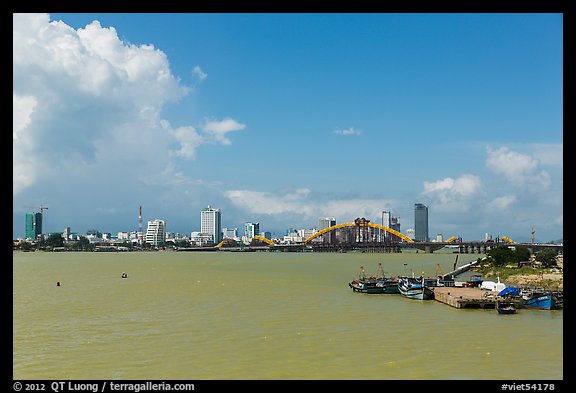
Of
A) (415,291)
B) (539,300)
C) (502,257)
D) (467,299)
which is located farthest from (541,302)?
(502,257)

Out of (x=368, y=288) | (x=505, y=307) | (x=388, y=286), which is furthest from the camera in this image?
(x=388, y=286)

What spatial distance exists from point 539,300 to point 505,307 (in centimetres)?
258

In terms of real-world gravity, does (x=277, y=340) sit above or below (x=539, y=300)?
below

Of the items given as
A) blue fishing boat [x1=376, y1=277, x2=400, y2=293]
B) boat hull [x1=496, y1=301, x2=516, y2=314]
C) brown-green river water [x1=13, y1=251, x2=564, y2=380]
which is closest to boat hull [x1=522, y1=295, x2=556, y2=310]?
brown-green river water [x1=13, y1=251, x2=564, y2=380]

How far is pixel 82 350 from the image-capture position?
17.0 meters

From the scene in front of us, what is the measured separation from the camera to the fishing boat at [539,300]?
26.6 m

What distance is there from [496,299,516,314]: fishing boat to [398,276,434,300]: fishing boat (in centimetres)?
641

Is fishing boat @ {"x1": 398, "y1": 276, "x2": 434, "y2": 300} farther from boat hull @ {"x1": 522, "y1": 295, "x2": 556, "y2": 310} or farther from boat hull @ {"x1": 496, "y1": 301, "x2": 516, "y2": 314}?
boat hull @ {"x1": 496, "y1": 301, "x2": 516, "y2": 314}

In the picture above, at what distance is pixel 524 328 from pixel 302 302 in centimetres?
1269

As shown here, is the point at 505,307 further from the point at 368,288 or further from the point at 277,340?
the point at 277,340

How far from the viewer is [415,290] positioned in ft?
108

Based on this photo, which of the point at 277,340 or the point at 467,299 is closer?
the point at 277,340
